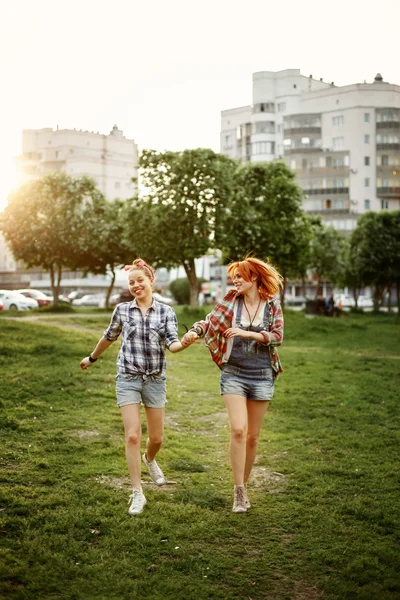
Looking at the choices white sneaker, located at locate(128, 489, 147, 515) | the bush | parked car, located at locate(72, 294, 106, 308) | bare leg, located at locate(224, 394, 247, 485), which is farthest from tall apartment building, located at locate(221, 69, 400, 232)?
white sneaker, located at locate(128, 489, 147, 515)

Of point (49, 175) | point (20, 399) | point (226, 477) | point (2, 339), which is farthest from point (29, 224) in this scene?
point (226, 477)

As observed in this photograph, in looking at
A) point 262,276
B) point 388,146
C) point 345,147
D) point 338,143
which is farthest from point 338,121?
point 262,276

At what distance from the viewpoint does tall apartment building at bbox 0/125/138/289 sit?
4646 inches

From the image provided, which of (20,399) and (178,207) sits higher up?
(178,207)

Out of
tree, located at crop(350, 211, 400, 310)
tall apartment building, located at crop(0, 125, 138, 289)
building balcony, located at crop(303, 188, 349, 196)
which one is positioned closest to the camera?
tree, located at crop(350, 211, 400, 310)

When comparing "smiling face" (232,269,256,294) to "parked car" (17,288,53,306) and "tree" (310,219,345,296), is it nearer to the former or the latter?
"parked car" (17,288,53,306)

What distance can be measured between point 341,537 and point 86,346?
1492 cm

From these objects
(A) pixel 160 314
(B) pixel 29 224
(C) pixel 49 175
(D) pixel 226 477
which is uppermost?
(C) pixel 49 175

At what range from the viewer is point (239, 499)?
23.1 ft

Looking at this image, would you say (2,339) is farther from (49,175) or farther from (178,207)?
(49,175)

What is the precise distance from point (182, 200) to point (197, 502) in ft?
92.6

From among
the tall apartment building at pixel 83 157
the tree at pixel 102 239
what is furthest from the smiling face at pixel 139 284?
the tall apartment building at pixel 83 157

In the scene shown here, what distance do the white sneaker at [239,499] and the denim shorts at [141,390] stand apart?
979 millimetres

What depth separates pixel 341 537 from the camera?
6371 mm
